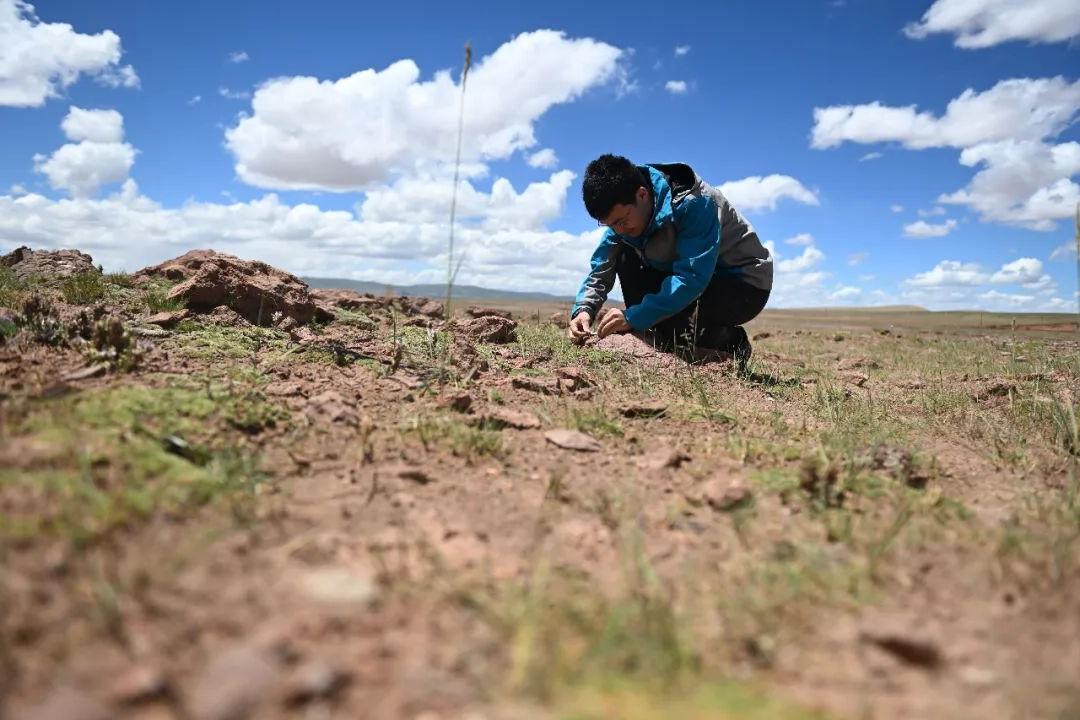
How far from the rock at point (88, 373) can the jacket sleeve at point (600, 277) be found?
3474mm

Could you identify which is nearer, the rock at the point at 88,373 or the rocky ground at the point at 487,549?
the rocky ground at the point at 487,549

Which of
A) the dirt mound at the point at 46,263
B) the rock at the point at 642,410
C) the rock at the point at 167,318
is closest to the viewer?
the rock at the point at 642,410

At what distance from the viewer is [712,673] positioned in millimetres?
1231

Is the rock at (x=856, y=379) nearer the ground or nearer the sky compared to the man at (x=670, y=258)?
nearer the ground

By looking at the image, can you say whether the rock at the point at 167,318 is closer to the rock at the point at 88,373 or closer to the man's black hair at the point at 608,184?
the rock at the point at 88,373

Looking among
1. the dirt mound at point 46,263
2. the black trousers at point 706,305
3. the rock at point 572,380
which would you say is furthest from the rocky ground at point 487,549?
the dirt mound at point 46,263

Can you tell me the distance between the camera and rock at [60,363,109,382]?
2.37m

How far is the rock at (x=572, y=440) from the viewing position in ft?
8.21

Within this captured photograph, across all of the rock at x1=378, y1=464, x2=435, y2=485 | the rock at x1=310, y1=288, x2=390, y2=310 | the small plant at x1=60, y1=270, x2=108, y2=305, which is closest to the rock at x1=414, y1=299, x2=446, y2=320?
the rock at x1=310, y1=288, x2=390, y2=310

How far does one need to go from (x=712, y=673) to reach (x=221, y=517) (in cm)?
119

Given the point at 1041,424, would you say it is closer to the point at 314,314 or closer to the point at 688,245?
the point at 688,245

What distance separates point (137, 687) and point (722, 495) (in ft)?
5.15

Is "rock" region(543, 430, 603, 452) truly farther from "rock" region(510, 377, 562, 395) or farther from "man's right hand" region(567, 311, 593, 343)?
"man's right hand" region(567, 311, 593, 343)

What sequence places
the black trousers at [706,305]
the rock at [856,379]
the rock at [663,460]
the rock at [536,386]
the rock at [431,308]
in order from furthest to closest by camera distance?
the rock at [431,308], the black trousers at [706,305], the rock at [856,379], the rock at [536,386], the rock at [663,460]
